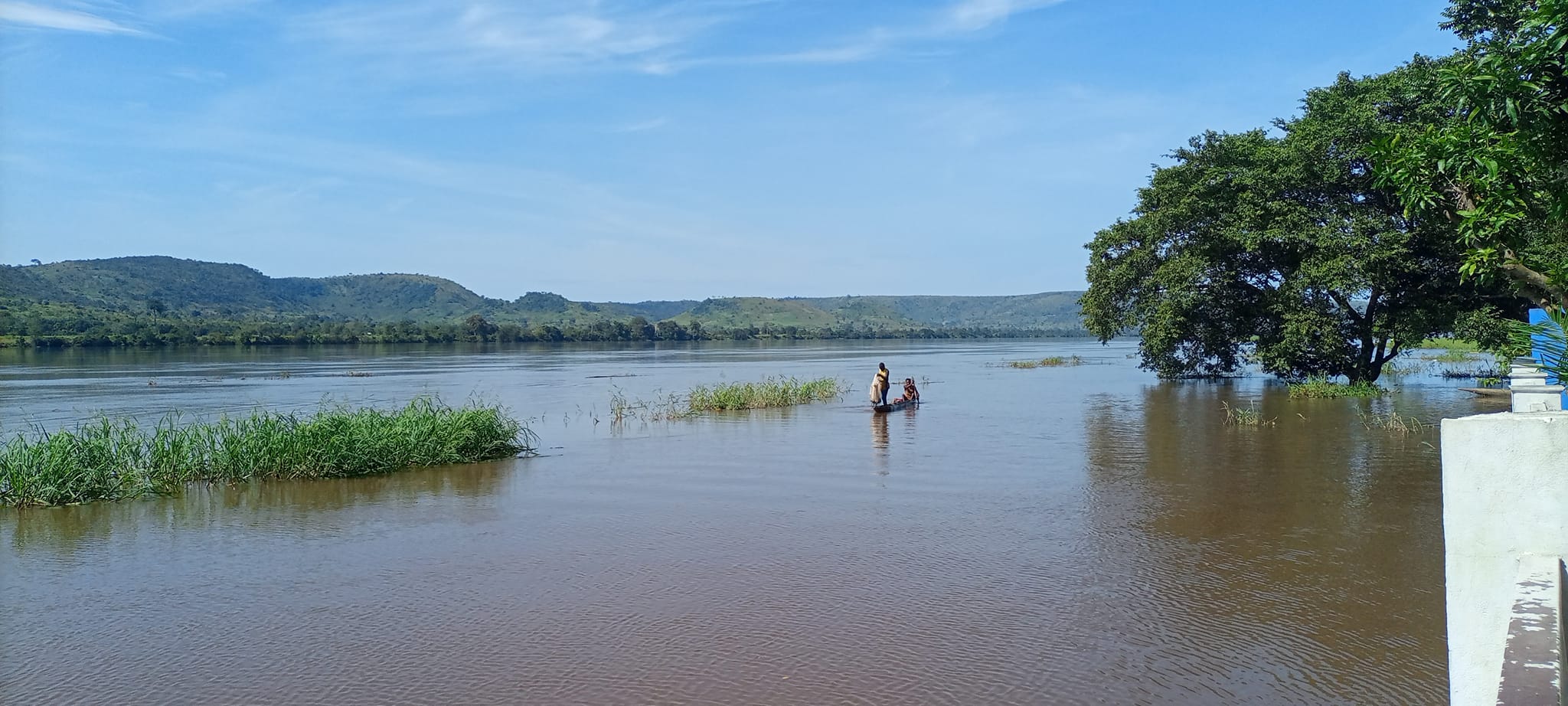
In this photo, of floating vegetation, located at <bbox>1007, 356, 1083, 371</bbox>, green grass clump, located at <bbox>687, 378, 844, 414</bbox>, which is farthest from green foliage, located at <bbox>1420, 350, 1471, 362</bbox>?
green grass clump, located at <bbox>687, 378, 844, 414</bbox>

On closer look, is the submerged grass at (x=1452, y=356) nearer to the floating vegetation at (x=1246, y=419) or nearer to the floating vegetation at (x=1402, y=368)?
the floating vegetation at (x=1402, y=368)

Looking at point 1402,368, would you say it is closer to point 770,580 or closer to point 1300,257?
point 1300,257

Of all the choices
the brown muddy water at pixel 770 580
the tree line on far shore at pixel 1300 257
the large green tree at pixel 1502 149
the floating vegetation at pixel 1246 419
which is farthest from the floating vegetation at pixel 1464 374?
the large green tree at pixel 1502 149

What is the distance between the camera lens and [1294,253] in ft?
97.0

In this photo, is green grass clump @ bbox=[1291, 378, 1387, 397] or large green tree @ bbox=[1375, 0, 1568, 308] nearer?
large green tree @ bbox=[1375, 0, 1568, 308]

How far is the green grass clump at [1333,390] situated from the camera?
27641 millimetres

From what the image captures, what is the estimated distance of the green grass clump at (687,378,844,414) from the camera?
26.6 metres

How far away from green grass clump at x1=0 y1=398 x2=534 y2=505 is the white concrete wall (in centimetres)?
1495

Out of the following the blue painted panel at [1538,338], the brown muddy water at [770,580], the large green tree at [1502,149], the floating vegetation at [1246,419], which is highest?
the large green tree at [1502,149]

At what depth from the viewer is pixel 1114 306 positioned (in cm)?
3431

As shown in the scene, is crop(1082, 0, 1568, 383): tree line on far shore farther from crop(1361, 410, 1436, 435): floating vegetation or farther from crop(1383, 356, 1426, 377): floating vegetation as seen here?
crop(1383, 356, 1426, 377): floating vegetation

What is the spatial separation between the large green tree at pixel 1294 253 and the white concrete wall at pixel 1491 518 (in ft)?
71.3

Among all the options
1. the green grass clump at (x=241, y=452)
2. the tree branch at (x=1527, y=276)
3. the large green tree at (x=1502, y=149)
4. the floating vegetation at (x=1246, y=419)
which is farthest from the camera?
the floating vegetation at (x=1246, y=419)

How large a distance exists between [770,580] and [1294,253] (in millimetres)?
26085
